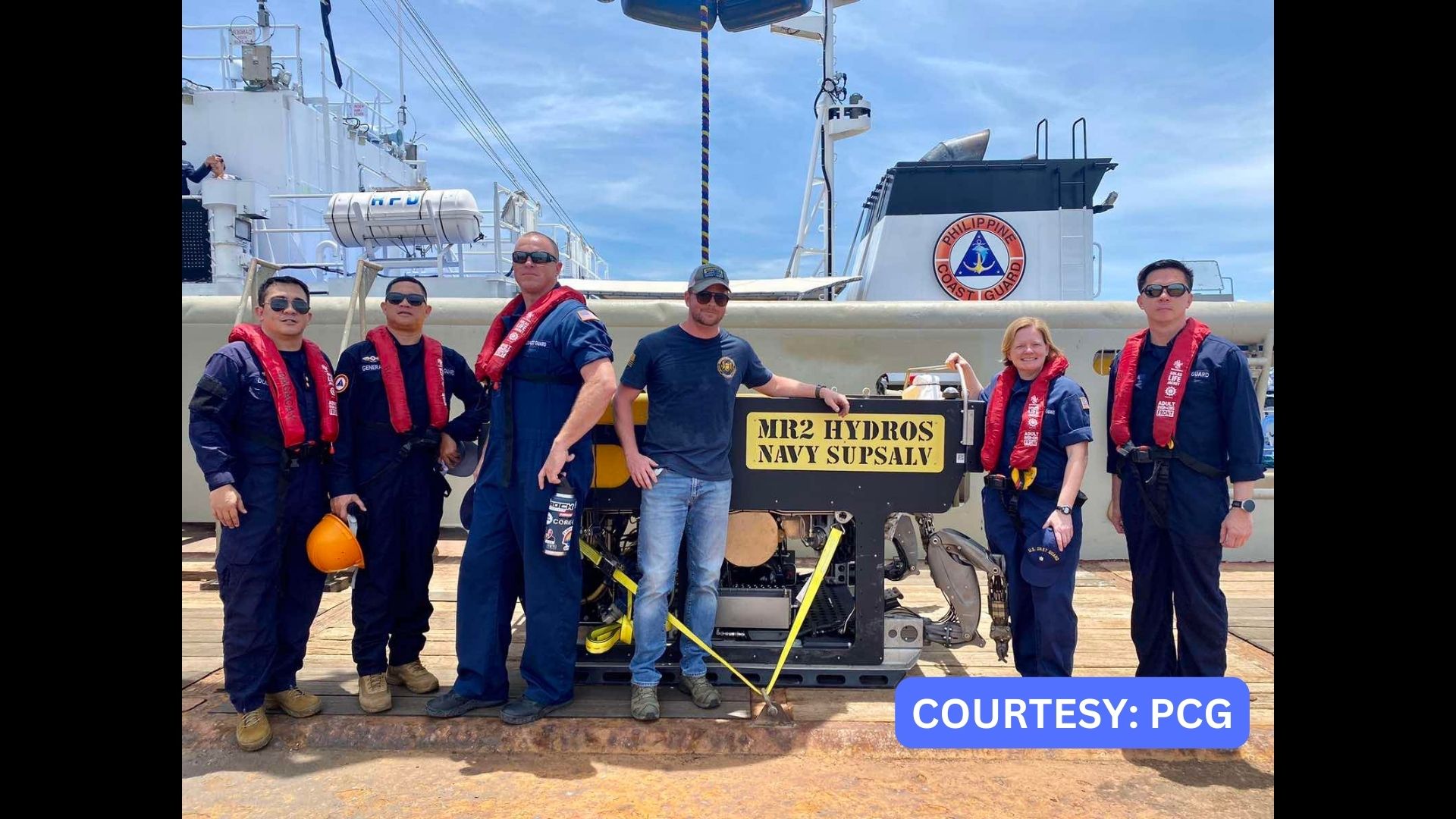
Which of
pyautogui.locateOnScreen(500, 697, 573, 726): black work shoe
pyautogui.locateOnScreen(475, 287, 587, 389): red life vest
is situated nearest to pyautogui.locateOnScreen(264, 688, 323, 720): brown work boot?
pyautogui.locateOnScreen(500, 697, 573, 726): black work shoe

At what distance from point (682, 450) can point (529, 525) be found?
0.69 meters

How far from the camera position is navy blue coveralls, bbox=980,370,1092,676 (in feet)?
10.8

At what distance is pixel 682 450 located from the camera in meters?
3.34

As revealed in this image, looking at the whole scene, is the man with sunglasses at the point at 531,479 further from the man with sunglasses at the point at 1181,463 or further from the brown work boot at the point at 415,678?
the man with sunglasses at the point at 1181,463

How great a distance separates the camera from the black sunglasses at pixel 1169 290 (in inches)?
127

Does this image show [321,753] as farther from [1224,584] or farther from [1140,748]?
[1224,584]

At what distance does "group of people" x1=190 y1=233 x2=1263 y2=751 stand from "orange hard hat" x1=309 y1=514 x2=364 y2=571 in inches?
3.9

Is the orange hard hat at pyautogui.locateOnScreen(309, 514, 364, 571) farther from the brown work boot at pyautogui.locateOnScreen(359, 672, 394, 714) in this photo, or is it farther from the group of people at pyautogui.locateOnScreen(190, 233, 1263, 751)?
the brown work boot at pyautogui.locateOnScreen(359, 672, 394, 714)

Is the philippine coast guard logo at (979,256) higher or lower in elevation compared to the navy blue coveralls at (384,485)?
higher

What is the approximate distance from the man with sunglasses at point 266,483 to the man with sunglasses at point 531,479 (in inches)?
25.3

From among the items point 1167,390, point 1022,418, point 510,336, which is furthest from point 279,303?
point 1167,390

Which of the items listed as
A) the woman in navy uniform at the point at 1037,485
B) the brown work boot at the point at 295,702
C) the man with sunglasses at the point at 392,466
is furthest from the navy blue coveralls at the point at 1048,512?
the brown work boot at the point at 295,702

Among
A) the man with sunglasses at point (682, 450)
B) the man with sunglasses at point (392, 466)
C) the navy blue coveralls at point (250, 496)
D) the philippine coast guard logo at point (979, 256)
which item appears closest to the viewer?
the navy blue coveralls at point (250, 496)
